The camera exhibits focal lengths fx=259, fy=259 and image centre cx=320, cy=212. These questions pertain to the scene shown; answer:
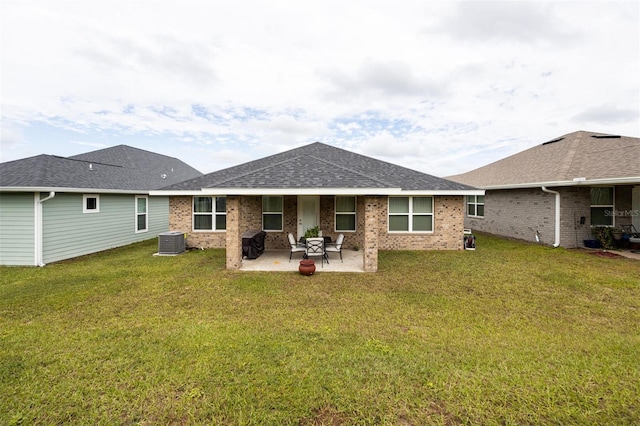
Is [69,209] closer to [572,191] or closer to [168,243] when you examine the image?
[168,243]

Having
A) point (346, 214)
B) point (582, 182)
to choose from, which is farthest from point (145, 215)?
point (582, 182)

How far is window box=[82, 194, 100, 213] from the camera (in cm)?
1072

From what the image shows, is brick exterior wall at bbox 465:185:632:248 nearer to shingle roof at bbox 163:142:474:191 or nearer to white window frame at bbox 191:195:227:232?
shingle roof at bbox 163:142:474:191

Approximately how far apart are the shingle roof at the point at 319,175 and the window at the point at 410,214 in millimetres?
688

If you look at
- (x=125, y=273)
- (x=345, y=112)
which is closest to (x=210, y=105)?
(x=345, y=112)

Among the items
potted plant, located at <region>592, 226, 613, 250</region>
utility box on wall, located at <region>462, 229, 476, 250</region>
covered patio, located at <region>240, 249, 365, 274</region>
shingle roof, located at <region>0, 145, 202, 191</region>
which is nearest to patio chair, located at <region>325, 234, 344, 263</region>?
covered patio, located at <region>240, 249, 365, 274</region>

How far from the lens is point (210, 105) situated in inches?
792

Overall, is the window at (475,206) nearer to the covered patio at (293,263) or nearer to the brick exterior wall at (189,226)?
the covered patio at (293,263)

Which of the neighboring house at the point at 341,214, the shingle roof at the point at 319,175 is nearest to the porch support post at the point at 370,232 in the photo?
the shingle roof at the point at 319,175

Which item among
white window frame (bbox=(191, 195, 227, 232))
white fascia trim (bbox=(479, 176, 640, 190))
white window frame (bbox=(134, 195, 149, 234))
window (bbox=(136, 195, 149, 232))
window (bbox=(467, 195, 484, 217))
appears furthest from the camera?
window (bbox=(467, 195, 484, 217))

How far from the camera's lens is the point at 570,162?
1286 cm

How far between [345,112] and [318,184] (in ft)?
60.3

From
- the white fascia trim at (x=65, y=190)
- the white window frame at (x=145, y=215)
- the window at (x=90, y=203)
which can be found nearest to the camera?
the white fascia trim at (x=65, y=190)

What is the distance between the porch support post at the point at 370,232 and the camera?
8023 mm
